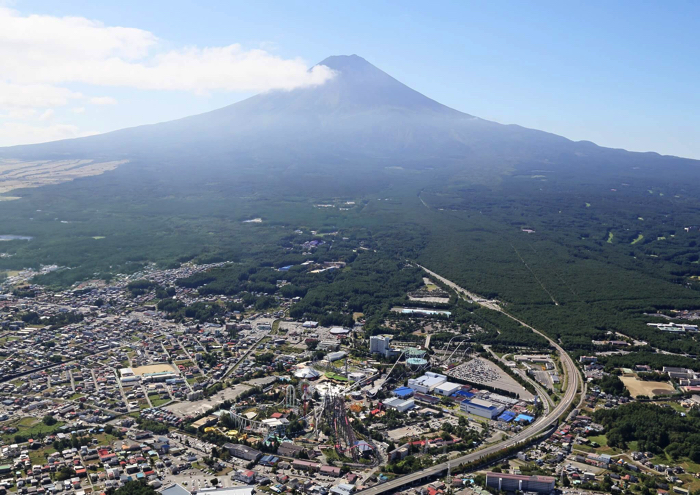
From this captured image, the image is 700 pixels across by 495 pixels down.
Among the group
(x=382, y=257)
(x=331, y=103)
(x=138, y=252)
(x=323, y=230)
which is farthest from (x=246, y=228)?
(x=331, y=103)

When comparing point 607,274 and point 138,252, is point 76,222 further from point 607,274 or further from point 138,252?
point 607,274

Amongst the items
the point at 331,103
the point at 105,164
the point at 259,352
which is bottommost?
the point at 259,352

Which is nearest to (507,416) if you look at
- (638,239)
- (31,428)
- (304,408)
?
(304,408)

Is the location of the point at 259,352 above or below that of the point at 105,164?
below

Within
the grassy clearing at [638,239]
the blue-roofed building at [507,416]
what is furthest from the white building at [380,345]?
the grassy clearing at [638,239]

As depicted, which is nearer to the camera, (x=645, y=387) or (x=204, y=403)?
(x=204, y=403)

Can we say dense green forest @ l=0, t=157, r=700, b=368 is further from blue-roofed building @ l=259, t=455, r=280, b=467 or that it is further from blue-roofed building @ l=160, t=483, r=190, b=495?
blue-roofed building @ l=160, t=483, r=190, b=495

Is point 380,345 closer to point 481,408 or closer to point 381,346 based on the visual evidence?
point 381,346

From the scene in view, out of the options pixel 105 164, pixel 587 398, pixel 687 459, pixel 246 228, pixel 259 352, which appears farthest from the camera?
pixel 105 164
